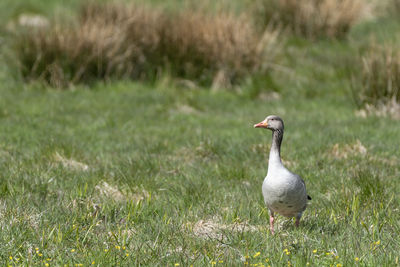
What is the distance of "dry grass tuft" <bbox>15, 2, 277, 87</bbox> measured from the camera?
1431 cm

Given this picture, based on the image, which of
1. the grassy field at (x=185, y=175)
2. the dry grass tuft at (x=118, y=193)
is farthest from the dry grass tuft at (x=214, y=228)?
the dry grass tuft at (x=118, y=193)

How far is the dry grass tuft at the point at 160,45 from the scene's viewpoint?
14.3m

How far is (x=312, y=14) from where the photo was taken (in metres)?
17.7

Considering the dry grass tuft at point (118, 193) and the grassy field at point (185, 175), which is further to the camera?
the dry grass tuft at point (118, 193)

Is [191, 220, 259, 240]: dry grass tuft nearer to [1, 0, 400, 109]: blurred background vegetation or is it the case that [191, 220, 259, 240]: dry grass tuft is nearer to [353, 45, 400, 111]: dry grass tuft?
[353, 45, 400, 111]: dry grass tuft

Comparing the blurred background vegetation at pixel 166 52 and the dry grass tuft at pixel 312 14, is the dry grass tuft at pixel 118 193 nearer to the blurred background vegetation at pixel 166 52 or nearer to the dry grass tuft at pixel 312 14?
the blurred background vegetation at pixel 166 52

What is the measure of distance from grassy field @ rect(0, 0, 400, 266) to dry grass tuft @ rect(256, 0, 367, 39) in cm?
307

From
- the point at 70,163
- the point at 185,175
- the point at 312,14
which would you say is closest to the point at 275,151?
the point at 185,175

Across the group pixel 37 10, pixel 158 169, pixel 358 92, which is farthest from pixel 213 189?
pixel 37 10

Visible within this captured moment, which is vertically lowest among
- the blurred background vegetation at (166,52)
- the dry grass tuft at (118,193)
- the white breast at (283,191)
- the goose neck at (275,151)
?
the blurred background vegetation at (166,52)

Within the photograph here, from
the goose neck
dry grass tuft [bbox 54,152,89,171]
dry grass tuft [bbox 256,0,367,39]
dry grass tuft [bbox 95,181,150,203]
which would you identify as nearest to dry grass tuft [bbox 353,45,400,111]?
dry grass tuft [bbox 54,152,89,171]

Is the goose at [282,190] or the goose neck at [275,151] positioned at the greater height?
the goose neck at [275,151]

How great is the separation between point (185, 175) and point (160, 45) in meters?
7.90

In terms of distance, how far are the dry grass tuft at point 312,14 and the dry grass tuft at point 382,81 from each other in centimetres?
593
